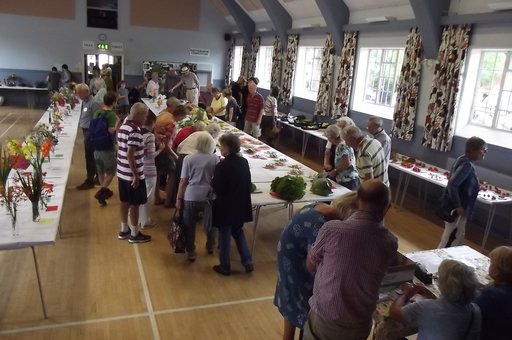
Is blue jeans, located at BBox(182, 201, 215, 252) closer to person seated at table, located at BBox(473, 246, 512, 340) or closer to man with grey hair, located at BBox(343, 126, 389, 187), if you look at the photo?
man with grey hair, located at BBox(343, 126, 389, 187)

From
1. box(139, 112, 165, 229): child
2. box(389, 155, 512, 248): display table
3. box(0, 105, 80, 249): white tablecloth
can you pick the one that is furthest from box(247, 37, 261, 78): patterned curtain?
box(0, 105, 80, 249): white tablecloth

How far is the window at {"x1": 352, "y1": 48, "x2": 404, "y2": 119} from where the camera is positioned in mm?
8406

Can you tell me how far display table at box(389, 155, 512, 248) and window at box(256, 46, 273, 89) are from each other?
300 inches

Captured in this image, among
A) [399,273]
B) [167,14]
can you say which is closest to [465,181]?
[399,273]

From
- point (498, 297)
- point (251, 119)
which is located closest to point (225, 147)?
point (498, 297)

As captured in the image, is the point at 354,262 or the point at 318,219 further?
the point at 318,219

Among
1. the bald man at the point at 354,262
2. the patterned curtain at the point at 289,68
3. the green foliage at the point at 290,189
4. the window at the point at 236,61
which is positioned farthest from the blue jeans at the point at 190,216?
the window at the point at 236,61

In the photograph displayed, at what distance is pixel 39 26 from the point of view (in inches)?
569

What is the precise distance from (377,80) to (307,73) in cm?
312

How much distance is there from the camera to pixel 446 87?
21.5ft

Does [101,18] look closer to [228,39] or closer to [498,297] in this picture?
[228,39]

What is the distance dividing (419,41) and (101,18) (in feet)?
38.5

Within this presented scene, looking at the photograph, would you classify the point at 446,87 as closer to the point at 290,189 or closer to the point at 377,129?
the point at 377,129

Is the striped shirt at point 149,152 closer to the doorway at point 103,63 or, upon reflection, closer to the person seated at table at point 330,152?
the person seated at table at point 330,152
